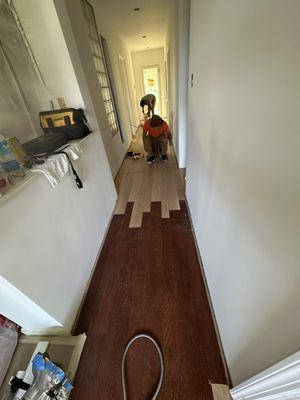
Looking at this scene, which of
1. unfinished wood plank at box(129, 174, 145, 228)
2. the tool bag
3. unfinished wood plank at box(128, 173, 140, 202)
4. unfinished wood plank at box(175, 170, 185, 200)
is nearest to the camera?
the tool bag

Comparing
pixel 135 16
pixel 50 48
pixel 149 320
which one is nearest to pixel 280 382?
pixel 149 320

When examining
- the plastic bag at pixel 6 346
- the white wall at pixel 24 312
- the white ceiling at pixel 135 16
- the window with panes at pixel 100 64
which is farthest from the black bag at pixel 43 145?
the white ceiling at pixel 135 16

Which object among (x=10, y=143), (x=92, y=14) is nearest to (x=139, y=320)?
(x=10, y=143)

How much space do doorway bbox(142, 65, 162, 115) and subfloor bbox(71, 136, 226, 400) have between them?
7.15 meters

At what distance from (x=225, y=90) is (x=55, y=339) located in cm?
175

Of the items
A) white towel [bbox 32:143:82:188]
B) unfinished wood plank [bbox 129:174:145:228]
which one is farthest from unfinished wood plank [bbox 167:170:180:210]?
white towel [bbox 32:143:82:188]

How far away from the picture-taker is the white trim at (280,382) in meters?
0.40

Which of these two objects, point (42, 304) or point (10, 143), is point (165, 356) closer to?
point (42, 304)

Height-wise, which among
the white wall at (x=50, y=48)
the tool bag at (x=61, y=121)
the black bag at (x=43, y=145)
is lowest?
the black bag at (x=43, y=145)

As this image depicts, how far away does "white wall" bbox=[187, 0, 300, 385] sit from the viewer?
46cm

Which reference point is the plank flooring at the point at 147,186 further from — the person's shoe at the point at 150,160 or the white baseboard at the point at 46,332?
the white baseboard at the point at 46,332

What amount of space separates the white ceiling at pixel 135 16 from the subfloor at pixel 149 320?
3.35 metres

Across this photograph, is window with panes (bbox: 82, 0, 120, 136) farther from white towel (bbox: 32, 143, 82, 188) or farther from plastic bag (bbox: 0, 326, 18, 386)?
plastic bag (bbox: 0, 326, 18, 386)

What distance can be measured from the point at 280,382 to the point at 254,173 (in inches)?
22.8
